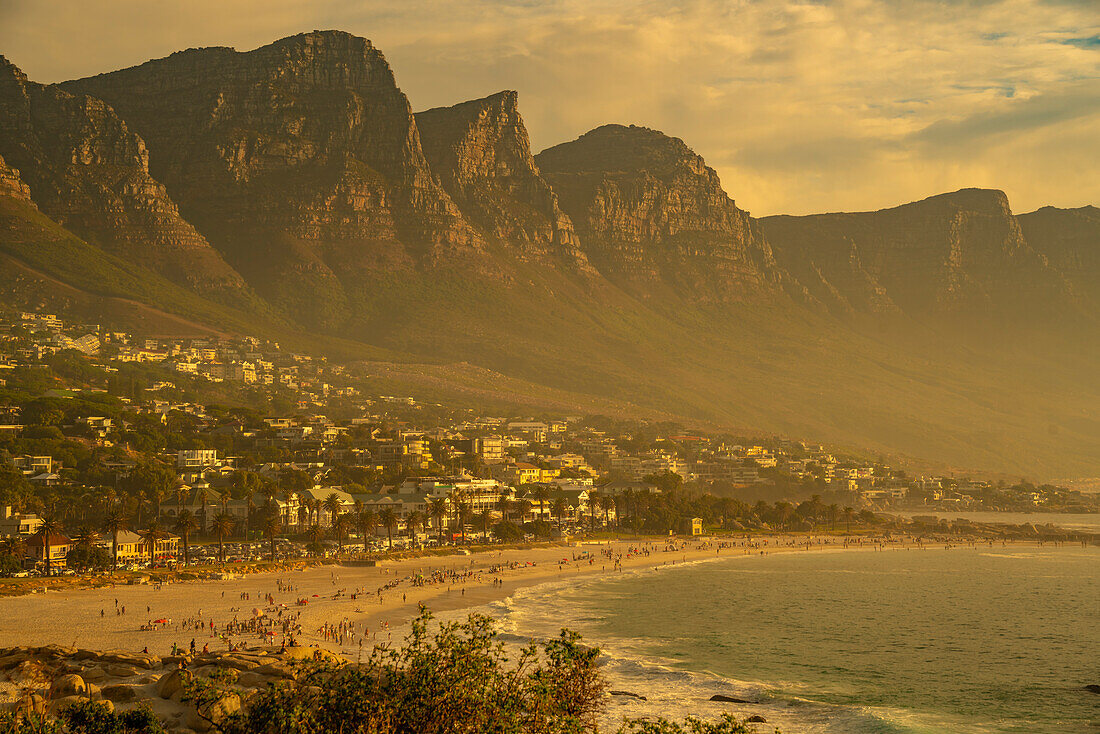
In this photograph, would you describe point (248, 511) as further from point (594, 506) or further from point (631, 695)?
point (631, 695)

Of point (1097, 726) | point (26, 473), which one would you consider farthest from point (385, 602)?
point (26, 473)

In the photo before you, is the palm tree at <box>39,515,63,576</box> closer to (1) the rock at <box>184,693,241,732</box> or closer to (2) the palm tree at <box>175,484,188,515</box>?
(2) the palm tree at <box>175,484,188,515</box>

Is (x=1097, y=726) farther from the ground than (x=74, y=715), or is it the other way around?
(x=74, y=715)

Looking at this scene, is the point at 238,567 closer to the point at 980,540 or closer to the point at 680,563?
the point at 680,563

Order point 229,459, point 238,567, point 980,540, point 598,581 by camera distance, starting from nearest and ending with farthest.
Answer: point 238,567, point 598,581, point 229,459, point 980,540

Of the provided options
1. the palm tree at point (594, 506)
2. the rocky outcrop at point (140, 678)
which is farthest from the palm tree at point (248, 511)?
Result: the rocky outcrop at point (140, 678)

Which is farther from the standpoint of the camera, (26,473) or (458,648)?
(26,473)

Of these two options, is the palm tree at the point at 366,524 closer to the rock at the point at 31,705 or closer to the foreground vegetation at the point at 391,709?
the rock at the point at 31,705

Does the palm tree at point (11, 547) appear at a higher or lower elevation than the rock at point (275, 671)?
higher
